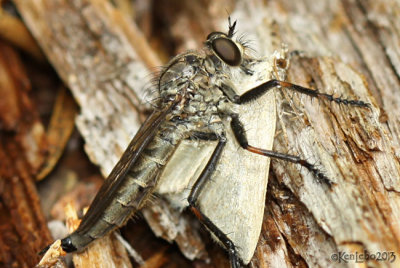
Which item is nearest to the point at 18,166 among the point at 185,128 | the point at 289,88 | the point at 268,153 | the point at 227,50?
the point at 185,128

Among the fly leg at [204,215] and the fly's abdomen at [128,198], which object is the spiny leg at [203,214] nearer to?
the fly leg at [204,215]

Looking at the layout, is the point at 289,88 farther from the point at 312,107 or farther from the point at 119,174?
the point at 119,174

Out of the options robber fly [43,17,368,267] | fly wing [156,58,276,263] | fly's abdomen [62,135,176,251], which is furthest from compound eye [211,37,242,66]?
fly's abdomen [62,135,176,251]

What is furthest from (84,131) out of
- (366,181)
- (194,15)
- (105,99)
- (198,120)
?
(366,181)

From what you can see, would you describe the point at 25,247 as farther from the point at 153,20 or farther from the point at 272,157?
the point at 153,20

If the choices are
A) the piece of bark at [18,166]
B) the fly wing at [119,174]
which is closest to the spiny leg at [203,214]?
the fly wing at [119,174]

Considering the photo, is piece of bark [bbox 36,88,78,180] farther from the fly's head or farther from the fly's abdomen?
the fly's head
